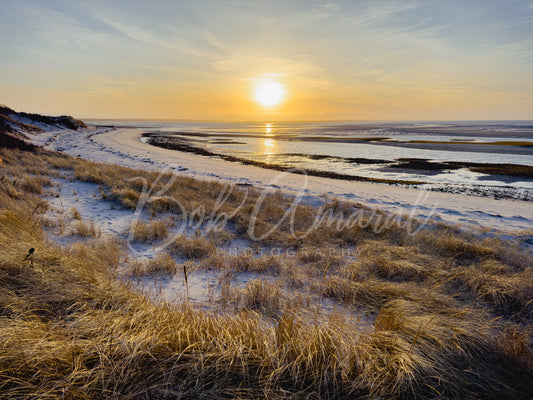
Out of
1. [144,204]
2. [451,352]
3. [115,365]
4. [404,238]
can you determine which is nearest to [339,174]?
[404,238]

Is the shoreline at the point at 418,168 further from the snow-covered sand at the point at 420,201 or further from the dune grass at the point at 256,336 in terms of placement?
the dune grass at the point at 256,336

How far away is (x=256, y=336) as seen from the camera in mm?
2848

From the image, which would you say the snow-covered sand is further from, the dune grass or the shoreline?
the dune grass

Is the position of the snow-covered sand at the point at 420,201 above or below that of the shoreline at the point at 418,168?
below

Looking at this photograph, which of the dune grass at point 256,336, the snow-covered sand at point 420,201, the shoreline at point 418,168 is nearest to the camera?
the dune grass at point 256,336

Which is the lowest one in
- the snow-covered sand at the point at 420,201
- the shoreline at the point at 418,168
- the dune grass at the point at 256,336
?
the snow-covered sand at the point at 420,201

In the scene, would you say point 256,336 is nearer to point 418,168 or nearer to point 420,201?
point 420,201

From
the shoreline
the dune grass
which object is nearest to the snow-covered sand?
the shoreline

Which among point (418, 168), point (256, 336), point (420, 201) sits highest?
point (256, 336)

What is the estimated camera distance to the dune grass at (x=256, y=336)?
90.3 inches

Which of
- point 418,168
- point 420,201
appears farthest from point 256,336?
point 418,168

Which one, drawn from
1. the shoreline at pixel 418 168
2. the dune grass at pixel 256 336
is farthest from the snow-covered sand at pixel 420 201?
the dune grass at pixel 256 336

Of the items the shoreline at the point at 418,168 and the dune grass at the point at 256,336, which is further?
the shoreline at the point at 418,168

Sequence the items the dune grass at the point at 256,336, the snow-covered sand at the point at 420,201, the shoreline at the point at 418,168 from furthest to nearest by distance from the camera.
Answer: the shoreline at the point at 418,168, the snow-covered sand at the point at 420,201, the dune grass at the point at 256,336
